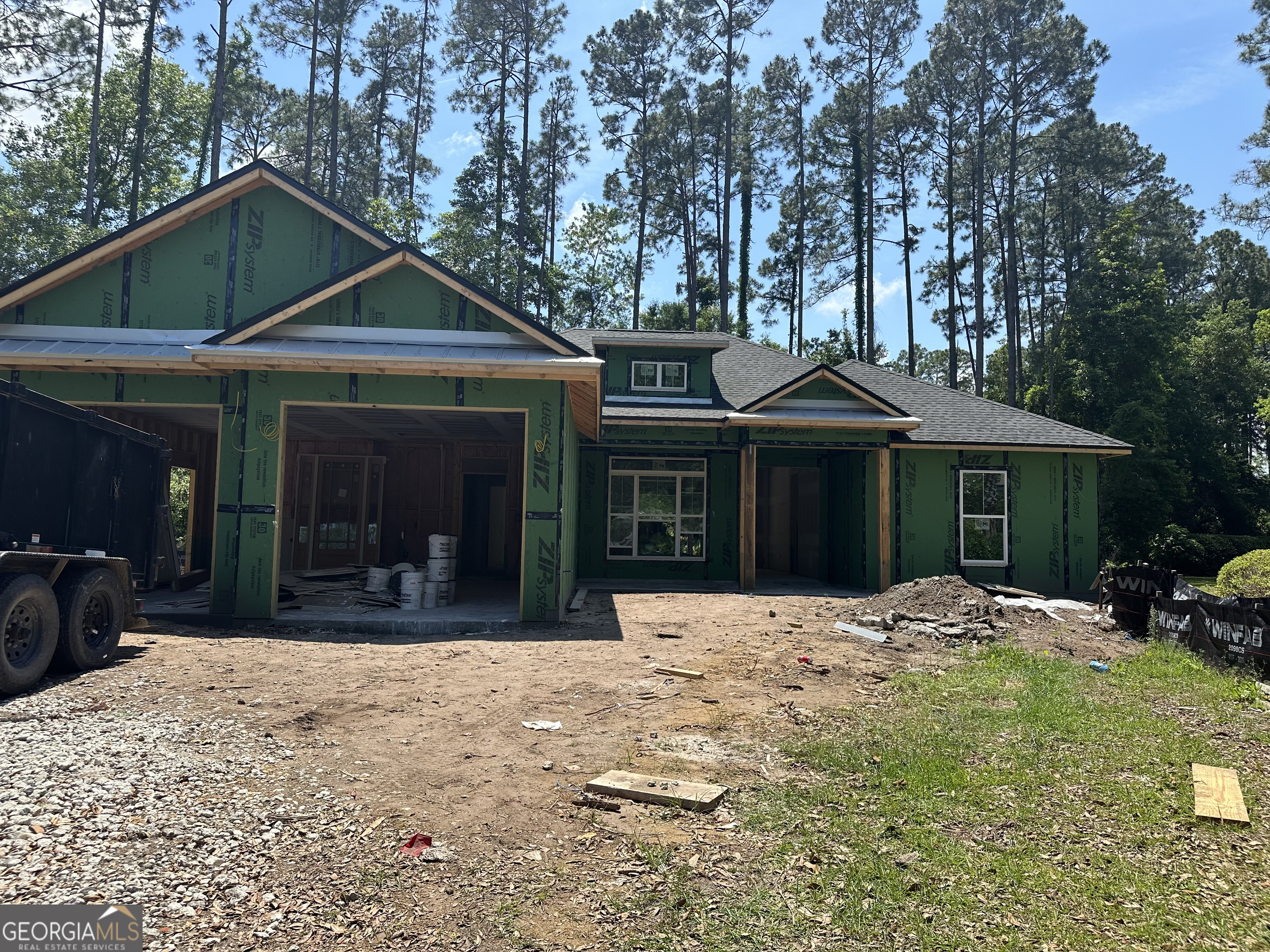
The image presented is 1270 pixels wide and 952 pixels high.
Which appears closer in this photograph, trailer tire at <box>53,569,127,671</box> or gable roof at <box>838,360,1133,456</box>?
trailer tire at <box>53,569,127,671</box>

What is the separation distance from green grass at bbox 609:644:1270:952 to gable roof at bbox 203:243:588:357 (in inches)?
261

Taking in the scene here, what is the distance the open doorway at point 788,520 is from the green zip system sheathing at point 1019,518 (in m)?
2.91

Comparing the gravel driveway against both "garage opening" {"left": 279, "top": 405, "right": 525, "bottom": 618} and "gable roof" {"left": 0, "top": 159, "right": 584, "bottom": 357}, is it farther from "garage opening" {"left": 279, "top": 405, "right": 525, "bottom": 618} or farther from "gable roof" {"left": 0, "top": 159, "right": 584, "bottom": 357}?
"garage opening" {"left": 279, "top": 405, "right": 525, "bottom": 618}

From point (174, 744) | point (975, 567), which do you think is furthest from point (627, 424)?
point (174, 744)

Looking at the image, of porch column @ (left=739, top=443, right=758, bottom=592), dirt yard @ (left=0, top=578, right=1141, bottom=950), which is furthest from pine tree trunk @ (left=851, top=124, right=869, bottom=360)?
dirt yard @ (left=0, top=578, right=1141, bottom=950)

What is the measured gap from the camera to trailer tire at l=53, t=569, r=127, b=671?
616 cm

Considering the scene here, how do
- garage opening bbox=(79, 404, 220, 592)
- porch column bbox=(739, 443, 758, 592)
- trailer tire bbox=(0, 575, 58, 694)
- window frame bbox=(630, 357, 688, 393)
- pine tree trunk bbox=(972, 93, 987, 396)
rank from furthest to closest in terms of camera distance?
pine tree trunk bbox=(972, 93, 987, 396) < window frame bbox=(630, 357, 688, 393) < porch column bbox=(739, 443, 758, 592) < garage opening bbox=(79, 404, 220, 592) < trailer tire bbox=(0, 575, 58, 694)

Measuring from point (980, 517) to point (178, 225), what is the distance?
16416mm

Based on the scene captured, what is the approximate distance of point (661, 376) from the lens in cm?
1702

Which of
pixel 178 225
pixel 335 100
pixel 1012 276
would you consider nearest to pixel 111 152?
pixel 335 100

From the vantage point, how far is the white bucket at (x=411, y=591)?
11133 mm

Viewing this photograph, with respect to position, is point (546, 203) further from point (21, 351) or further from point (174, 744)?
point (174, 744)

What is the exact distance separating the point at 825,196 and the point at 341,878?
40.4 meters

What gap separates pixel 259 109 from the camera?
33.0 metres
